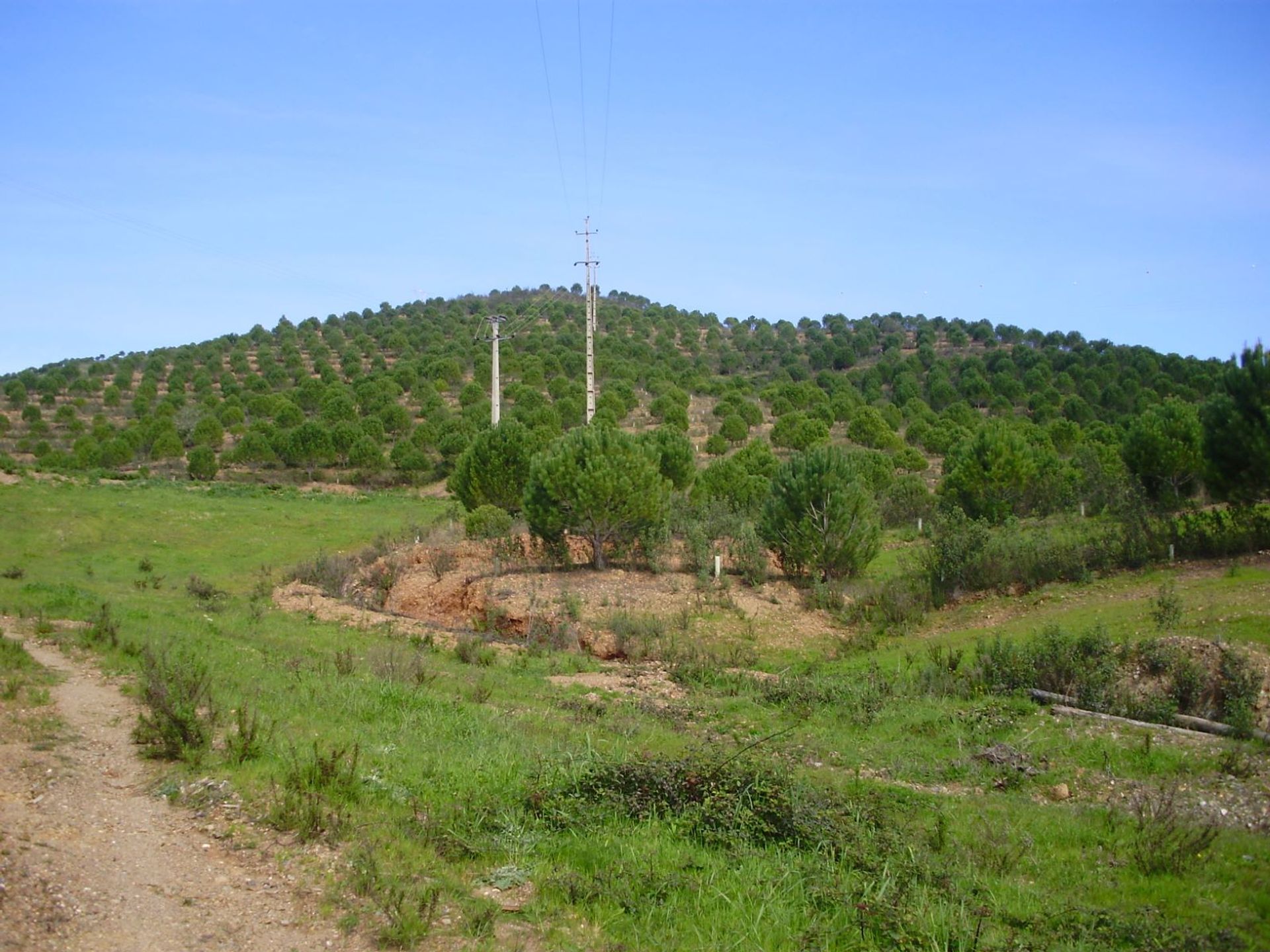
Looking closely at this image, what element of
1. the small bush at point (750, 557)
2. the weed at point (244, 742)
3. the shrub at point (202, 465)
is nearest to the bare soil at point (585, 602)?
the small bush at point (750, 557)

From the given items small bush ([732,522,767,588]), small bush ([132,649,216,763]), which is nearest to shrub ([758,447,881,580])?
small bush ([732,522,767,588])

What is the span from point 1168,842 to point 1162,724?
16.3ft

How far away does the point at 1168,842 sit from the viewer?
630cm

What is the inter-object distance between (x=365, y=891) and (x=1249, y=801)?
7.02m

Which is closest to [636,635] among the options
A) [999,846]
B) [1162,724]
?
[1162,724]

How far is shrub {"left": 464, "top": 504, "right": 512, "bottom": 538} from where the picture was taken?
1142 inches

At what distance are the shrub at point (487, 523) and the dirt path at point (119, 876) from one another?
21.6 metres

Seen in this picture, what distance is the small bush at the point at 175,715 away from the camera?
7.46 m

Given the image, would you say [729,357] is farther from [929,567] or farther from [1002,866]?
[1002,866]

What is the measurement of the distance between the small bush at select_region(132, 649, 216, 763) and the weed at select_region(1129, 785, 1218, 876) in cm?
684

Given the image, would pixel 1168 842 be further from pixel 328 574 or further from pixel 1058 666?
pixel 328 574

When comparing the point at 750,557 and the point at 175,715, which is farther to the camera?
the point at 750,557

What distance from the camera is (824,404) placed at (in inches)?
2685

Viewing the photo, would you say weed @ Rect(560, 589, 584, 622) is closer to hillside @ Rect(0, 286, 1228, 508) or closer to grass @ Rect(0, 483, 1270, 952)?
grass @ Rect(0, 483, 1270, 952)
